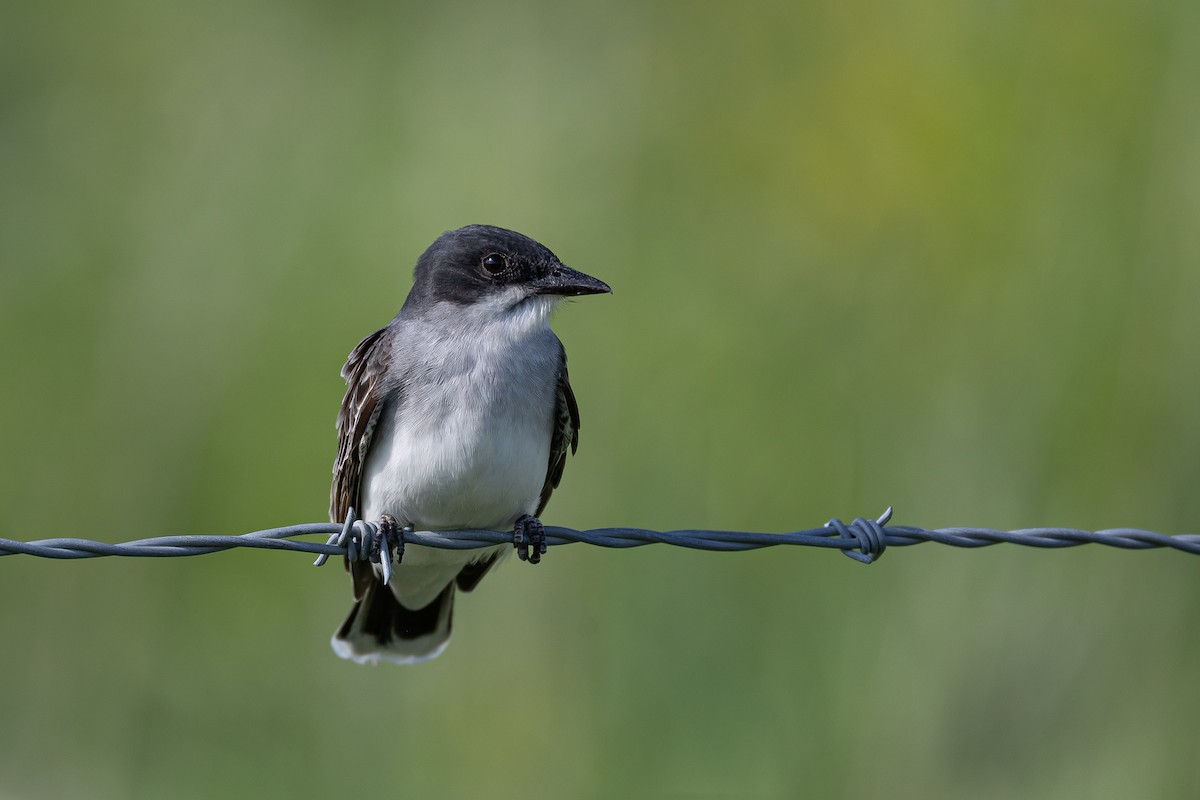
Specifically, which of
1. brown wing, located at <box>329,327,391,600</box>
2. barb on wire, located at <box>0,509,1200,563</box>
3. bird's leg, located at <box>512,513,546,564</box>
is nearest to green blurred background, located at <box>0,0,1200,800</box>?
bird's leg, located at <box>512,513,546,564</box>

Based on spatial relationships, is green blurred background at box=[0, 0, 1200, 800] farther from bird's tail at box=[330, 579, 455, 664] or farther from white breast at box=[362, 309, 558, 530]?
white breast at box=[362, 309, 558, 530]

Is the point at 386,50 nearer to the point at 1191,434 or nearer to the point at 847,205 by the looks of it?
the point at 847,205

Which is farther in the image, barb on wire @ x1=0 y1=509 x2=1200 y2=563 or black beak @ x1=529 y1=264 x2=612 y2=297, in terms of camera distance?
black beak @ x1=529 y1=264 x2=612 y2=297

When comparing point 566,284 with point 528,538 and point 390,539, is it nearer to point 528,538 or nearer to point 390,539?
point 528,538

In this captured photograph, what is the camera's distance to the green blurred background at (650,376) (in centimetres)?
726

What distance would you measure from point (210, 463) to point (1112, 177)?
19.5 feet

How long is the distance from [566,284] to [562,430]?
677 millimetres

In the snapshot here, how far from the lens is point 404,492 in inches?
218

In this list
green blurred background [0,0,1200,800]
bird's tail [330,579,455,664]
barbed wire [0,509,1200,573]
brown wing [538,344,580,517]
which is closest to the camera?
barbed wire [0,509,1200,573]

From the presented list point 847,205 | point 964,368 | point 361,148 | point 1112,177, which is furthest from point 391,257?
point 1112,177

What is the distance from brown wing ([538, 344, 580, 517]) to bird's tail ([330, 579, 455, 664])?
954 mm

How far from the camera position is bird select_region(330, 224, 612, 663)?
5504 millimetres

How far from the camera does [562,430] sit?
6.01 metres

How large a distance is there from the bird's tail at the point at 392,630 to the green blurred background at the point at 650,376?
3.56 ft
